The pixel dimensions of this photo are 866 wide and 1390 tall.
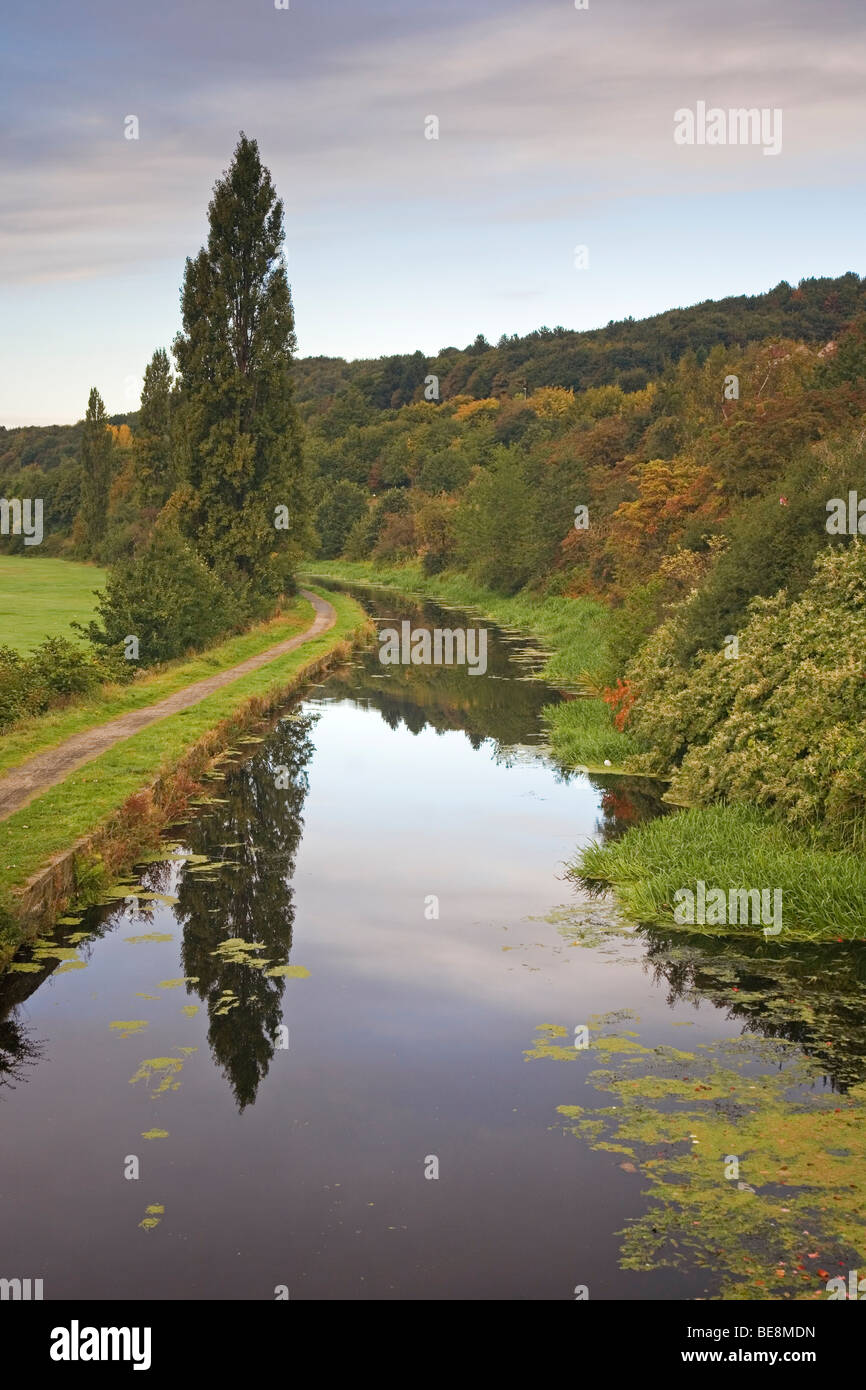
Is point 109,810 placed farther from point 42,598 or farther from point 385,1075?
point 42,598

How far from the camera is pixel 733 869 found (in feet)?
40.7

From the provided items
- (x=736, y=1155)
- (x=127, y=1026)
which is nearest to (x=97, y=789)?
(x=127, y=1026)

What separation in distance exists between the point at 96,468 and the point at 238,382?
149 ft

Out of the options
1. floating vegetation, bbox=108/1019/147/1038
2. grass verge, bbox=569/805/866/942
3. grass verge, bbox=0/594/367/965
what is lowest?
floating vegetation, bbox=108/1019/147/1038

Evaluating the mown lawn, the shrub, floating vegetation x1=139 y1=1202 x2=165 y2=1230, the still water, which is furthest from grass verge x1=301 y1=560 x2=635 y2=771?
floating vegetation x1=139 y1=1202 x2=165 y2=1230

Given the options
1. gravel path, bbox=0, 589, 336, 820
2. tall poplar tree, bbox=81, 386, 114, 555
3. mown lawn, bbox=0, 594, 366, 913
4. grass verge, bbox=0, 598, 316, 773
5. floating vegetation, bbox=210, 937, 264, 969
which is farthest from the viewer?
tall poplar tree, bbox=81, 386, 114, 555

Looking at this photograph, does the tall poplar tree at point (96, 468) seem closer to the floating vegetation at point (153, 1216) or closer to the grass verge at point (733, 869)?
the grass verge at point (733, 869)

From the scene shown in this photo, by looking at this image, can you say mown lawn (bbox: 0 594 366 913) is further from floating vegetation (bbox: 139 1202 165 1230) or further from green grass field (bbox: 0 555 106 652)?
green grass field (bbox: 0 555 106 652)

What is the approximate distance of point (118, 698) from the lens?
22.4 meters

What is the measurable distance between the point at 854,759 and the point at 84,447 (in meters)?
74.1

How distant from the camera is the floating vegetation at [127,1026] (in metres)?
9.31

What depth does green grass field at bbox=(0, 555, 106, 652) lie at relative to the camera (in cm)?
3805

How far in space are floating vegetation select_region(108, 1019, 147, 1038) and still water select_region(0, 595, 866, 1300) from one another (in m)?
0.03
